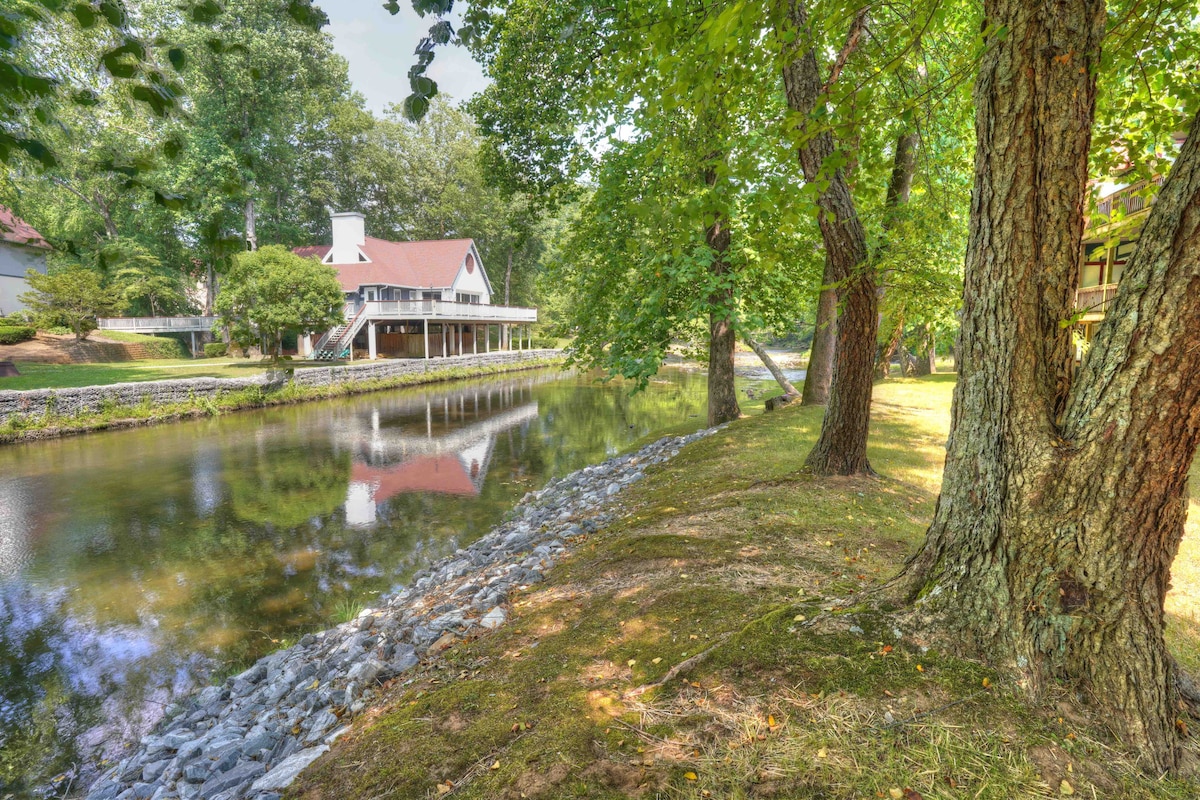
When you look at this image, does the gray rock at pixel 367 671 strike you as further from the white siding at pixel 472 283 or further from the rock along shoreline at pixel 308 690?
the white siding at pixel 472 283

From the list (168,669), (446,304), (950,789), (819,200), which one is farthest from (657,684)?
(446,304)

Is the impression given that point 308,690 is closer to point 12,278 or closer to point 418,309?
point 418,309

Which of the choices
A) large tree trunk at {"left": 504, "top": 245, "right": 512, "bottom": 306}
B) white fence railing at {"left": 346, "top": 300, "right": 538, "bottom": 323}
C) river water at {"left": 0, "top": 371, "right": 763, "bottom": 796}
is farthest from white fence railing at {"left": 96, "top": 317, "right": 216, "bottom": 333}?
large tree trunk at {"left": 504, "top": 245, "right": 512, "bottom": 306}

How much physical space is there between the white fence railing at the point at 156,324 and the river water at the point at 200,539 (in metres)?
18.2

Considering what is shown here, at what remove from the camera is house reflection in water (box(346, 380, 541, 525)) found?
11.1 meters

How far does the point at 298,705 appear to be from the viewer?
395cm

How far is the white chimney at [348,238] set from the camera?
3675 cm

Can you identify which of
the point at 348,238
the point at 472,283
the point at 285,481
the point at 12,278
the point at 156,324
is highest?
the point at 348,238

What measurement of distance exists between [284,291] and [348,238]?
13622 millimetres

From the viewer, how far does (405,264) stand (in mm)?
38375

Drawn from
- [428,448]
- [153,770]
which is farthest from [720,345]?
[153,770]

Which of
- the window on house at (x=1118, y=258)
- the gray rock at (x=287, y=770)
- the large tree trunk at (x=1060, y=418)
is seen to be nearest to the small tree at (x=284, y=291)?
the gray rock at (x=287, y=770)

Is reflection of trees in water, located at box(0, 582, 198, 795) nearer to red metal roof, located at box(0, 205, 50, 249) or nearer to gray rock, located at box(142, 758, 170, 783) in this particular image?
gray rock, located at box(142, 758, 170, 783)

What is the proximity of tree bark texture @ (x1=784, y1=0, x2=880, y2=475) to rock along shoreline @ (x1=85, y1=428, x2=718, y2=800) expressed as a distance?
278 centimetres
